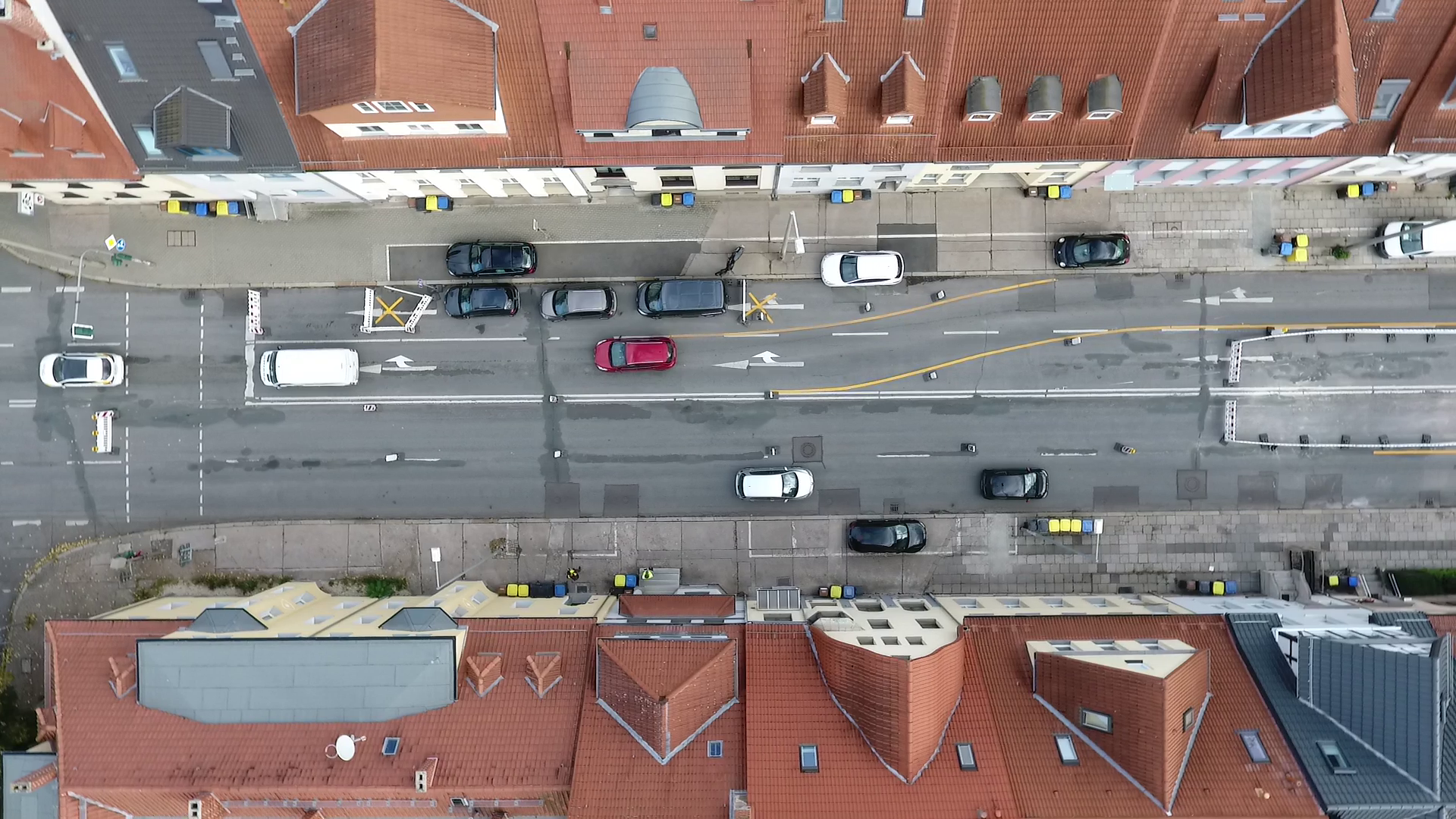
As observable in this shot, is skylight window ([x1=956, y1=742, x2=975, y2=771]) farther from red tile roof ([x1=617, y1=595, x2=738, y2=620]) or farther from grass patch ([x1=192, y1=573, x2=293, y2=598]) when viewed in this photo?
grass patch ([x1=192, y1=573, x2=293, y2=598])

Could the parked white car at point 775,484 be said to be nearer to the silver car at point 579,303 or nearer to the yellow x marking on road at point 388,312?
the silver car at point 579,303

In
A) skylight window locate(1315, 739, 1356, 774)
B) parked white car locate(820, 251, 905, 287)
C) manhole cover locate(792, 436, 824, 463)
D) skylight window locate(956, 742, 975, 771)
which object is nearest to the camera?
skylight window locate(1315, 739, 1356, 774)

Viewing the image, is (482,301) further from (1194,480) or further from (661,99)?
(1194,480)

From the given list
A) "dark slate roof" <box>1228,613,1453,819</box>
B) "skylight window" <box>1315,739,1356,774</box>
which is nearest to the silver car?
"dark slate roof" <box>1228,613,1453,819</box>

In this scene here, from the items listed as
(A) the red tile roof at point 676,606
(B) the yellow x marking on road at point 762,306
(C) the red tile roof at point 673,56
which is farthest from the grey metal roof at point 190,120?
(A) the red tile roof at point 676,606

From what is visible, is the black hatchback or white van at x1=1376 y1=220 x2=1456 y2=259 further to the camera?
the black hatchback

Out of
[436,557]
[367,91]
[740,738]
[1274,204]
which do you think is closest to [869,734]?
[740,738]
